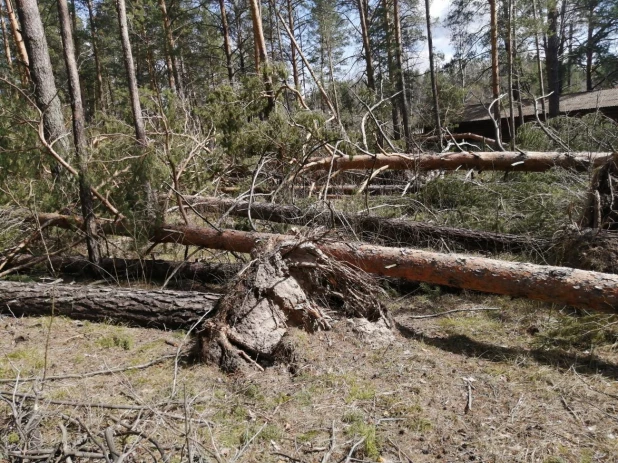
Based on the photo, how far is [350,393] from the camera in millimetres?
3025

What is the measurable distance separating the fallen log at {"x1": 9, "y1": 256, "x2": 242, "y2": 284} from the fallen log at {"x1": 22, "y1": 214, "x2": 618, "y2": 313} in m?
1.58

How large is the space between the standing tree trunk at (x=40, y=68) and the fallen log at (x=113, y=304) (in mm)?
1870

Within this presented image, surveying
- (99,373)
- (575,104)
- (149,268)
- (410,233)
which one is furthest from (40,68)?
(575,104)

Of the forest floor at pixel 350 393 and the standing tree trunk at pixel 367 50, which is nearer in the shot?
the forest floor at pixel 350 393

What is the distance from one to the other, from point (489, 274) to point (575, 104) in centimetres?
2031

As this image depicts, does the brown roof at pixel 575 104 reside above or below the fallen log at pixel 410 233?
above

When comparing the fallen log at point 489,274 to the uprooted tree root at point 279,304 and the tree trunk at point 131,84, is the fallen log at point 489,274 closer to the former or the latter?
the uprooted tree root at point 279,304

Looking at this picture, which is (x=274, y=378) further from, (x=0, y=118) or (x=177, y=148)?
(x=0, y=118)

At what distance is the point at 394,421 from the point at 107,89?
27717 millimetres

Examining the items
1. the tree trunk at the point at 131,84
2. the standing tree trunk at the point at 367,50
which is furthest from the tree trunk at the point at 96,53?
the tree trunk at the point at 131,84

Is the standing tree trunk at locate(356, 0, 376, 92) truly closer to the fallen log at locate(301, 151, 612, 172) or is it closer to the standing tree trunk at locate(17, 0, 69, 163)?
the fallen log at locate(301, 151, 612, 172)

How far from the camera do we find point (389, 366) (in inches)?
133

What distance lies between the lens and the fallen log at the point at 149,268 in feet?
18.0

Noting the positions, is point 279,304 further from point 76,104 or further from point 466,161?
point 466,161
